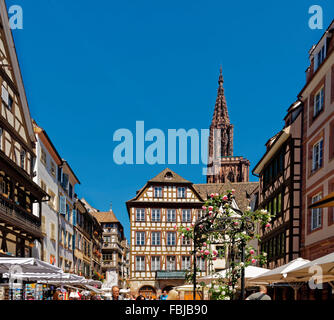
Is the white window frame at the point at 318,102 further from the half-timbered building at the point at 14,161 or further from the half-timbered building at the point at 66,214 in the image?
the half-timbered building at the point at 66,214

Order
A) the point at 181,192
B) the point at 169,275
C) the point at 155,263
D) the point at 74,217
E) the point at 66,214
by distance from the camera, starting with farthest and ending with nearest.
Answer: the point at 181,192
the point at 155,263
the point at 169,275
the point at 74,217
the point at 66,214

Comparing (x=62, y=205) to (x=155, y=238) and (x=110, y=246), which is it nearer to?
(x=155, y=238)

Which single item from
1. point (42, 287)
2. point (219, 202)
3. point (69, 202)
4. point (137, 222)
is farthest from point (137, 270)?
point (219, 202)

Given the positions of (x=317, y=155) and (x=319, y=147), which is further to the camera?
(x=317, y=155)

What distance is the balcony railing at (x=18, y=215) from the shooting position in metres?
19.4

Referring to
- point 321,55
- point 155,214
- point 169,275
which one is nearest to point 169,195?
point 155,214

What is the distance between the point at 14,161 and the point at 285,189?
14.6m

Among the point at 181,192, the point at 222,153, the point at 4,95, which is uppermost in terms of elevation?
the point at 222,153

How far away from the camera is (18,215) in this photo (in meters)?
21.1

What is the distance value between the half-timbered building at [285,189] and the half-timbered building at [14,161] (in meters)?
13.0

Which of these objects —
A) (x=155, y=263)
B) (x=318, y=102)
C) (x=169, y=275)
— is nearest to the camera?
(x=318, y=102)

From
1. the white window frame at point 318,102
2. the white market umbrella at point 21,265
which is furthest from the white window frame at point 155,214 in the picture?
the white market umbrella at point 21,265

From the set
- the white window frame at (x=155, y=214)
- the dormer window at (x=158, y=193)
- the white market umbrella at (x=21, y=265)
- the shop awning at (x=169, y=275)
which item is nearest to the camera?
the white market umbrella at (x=21, y=265)
